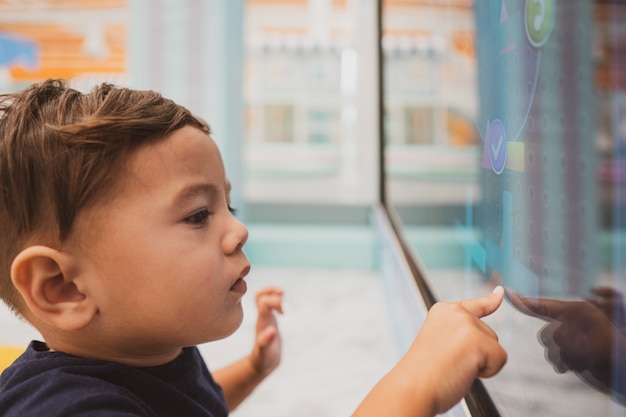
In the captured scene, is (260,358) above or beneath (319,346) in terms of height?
above

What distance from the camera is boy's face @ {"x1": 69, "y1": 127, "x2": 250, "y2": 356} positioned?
0.43 m

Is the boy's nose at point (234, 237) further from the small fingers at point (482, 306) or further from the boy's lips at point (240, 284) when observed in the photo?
the small fingers at point (482, 306)

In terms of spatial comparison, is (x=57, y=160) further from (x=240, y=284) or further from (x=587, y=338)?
(x=587, y=338)

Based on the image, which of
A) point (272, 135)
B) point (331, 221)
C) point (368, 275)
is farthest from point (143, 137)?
point (272, 135)

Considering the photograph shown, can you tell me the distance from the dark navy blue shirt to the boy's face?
0.09ft

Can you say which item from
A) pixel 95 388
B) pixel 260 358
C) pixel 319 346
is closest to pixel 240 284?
pixel 95 388

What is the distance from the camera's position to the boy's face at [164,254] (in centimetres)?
43

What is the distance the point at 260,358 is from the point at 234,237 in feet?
0.85

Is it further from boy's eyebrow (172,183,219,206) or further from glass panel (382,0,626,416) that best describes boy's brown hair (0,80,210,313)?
glass panel (382,0,626,416)

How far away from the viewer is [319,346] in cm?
117

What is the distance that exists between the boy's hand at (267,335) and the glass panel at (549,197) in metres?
0.21

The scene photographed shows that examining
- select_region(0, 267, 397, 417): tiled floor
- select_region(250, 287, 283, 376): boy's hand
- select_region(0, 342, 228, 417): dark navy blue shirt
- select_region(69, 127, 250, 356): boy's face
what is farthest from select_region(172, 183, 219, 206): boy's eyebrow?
select_region(0, 267, 397, 417): tiled floor

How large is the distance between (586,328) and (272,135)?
8.23 feet

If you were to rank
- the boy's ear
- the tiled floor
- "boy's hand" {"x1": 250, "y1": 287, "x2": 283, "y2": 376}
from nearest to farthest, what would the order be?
the boy's ear, "boy's hand" {"x1": 250, "y1": 287, "x2": 283, "y2": 376}, the tiled floor
